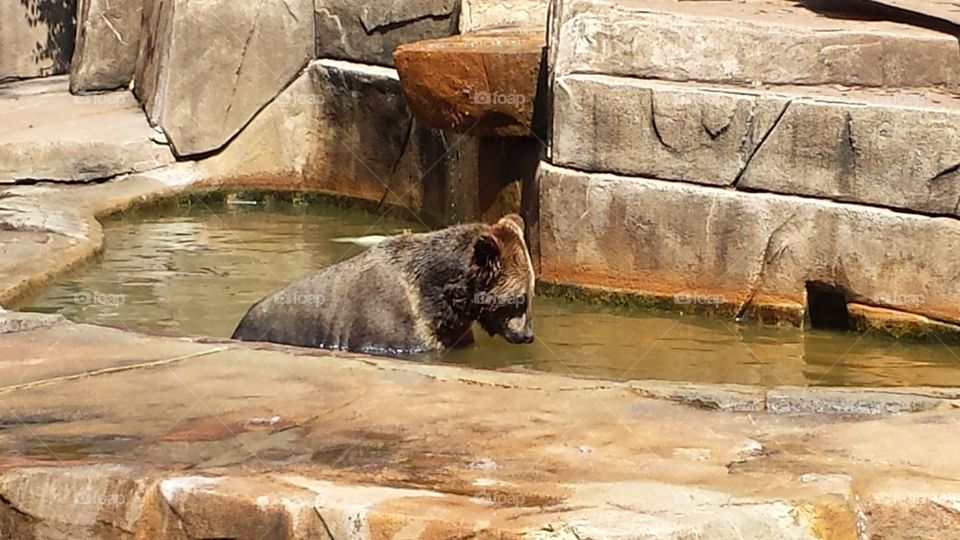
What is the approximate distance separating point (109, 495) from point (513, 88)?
521 cm

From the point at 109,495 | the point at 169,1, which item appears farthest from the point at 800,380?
the point at 169,1

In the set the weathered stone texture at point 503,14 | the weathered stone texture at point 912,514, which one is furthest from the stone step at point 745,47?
the weathered stone texture at point 912,514

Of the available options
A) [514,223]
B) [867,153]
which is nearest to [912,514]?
[514,223]

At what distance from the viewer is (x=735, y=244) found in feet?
28.4

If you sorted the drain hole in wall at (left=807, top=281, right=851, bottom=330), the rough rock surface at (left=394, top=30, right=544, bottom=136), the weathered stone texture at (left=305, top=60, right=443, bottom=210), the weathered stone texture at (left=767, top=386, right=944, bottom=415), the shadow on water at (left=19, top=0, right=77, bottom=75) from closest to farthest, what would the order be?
1. the weathered stone texture at (left=767, top=386, right=944, bottom=415)
2. the drain hole in wall at (left=807, top=281, right=851, bottom=330)
3. the rough rock surface at (left=394, top=30, right=544, bottom=136)
4. the weathered stone texture at (left=305, top=60, right=443, bottom=210)
5. the shadow on water at (left=19, top=0, right=77, bottom=75)

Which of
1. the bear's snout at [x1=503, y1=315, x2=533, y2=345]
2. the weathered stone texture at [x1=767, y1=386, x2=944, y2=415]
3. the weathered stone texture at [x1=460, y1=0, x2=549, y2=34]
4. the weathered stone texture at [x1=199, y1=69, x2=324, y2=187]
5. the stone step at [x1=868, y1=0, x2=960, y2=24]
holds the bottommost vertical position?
the weathered stone texture at [x1=199, y1=69, x2=324, y2=187]

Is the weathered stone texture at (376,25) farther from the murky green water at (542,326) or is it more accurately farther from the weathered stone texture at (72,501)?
the weathered stone texture at (72,501)

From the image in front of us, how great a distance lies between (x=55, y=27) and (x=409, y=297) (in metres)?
9.20

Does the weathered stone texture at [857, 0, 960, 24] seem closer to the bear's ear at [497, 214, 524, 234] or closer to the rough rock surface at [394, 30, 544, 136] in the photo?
the rough rock surface at [394, 30, 544, 136]

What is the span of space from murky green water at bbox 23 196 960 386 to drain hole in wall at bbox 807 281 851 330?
0.34 ft

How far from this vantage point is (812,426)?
540 cm

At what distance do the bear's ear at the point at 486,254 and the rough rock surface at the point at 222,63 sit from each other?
531 cm

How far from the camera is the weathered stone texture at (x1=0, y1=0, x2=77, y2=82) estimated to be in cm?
1562

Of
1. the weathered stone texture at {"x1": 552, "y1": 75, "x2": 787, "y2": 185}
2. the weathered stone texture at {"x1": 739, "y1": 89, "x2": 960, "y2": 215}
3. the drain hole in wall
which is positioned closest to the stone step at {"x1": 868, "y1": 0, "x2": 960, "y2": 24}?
the weathered stone texture at {"x1": 739, "y1": 89, "x2": 960, "y2": 215}
